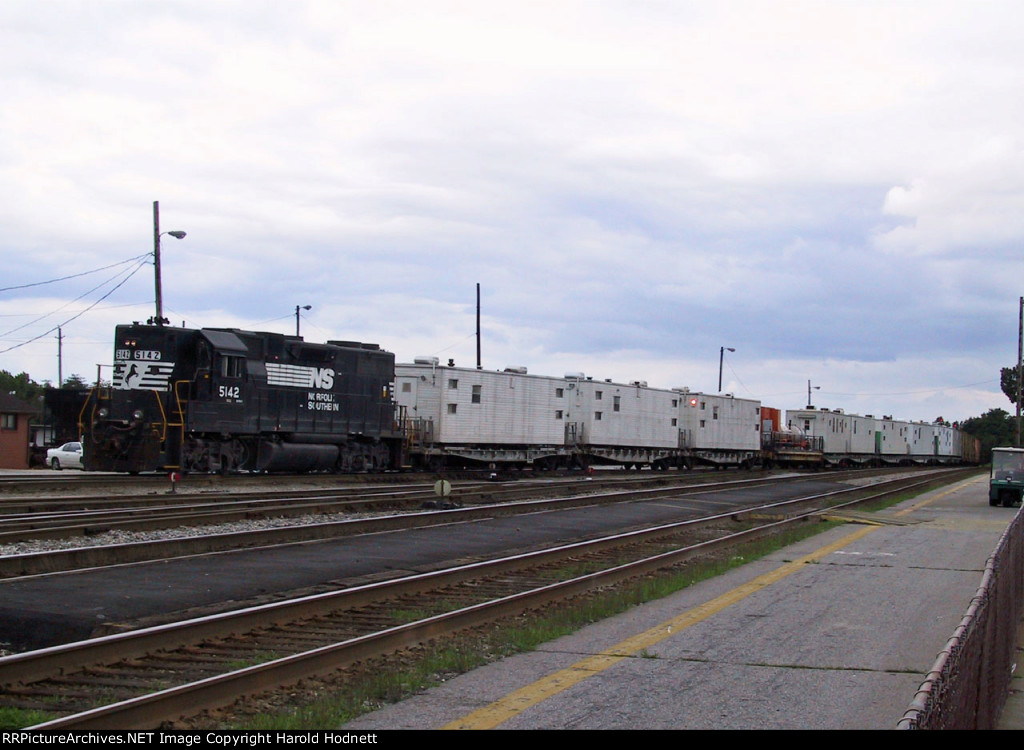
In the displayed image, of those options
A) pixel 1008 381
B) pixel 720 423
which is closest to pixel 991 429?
pixel 1008 381

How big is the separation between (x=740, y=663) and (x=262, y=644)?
3860 mm

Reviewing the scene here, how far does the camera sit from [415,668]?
7.63 meters

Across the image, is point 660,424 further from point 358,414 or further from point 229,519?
point 229,519

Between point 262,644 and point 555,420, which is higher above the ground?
point 555,420

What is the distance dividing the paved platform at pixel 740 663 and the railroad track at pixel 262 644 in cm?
90

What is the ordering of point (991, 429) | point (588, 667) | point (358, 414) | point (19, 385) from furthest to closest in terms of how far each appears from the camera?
point (991, 429) → point (19, 385) → point (358, 414) → point (588, 667)

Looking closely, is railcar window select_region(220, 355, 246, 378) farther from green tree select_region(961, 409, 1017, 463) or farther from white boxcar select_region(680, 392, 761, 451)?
green tree select_region(961, 409, 1017, 463)

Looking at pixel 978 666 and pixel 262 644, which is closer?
pixel 978 666

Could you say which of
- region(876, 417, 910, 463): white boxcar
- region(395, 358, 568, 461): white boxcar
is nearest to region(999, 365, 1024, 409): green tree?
region(876, 417, 910, 463): white boxcar

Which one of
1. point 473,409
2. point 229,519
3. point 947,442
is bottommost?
point 229,519

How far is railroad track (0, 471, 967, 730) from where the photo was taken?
6.16 m

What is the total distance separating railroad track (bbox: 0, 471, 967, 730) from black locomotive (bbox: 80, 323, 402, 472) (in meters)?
16.1

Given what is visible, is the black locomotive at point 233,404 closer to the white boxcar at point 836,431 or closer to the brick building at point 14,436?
the brick building at point 14,436
